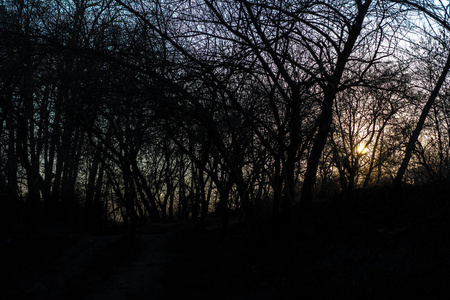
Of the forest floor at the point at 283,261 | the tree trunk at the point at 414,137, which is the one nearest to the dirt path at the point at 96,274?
the forest floor at the point at 283,261

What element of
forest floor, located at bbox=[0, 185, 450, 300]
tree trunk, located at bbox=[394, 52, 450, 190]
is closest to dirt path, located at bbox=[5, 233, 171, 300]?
forest floor, located at bbox=[0, 185, 450, 300]

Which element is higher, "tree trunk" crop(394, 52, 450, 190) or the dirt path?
Result: "tree trunk" crop(394, 52, 450, 190)

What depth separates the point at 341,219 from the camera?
11.1 m

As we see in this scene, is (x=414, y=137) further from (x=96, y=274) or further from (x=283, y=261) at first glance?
(x=96, y=274)

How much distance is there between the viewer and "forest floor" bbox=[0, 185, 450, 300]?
21.2 feet

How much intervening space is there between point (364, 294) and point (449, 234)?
2.05m

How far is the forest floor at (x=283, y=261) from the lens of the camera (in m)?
6.45

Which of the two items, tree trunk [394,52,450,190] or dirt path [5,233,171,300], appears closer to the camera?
dirt path [5,233,171,300]

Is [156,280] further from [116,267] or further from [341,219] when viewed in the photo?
[341,219]

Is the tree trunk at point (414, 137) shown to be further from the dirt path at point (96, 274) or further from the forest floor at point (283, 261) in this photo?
the dirt path at point (96, 274)

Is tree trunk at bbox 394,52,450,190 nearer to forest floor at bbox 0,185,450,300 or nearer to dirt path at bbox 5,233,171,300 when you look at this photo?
forest floor at bbox 0,185,450,300

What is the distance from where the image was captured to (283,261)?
885cm

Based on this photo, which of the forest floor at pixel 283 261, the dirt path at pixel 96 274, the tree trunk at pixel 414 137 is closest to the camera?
the forest floor at pixel 283 261

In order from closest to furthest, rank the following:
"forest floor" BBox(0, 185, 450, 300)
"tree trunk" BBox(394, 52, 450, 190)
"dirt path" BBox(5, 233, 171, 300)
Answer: "forest floor" BBox(0, 185, 450, 300)
"dirt path" BBox(5, 233, 171, 300)
"tree trunk" BBox(394, 52, 450, 190)
